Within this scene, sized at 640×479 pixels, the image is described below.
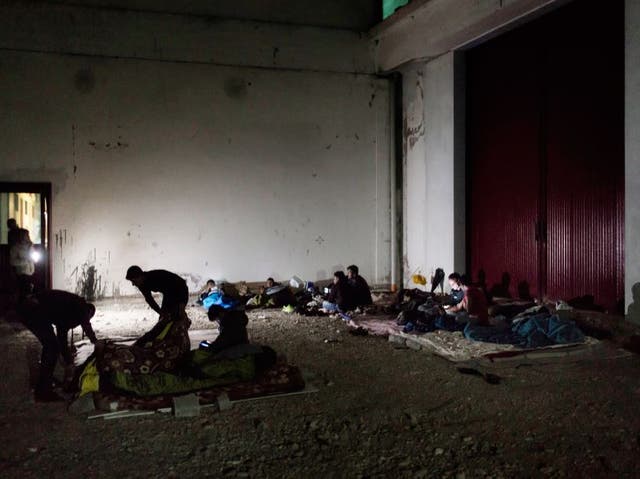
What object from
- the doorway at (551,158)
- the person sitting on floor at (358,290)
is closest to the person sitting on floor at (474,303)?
the doorway at (551,158)

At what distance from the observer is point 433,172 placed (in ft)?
39.3

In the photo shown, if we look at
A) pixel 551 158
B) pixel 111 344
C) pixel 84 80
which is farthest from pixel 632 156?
pixel 84 80

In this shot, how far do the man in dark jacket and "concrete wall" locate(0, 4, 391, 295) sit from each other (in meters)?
4.88

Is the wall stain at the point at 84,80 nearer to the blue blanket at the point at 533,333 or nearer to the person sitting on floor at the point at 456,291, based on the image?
the person sitting on floor at the point at 456,291

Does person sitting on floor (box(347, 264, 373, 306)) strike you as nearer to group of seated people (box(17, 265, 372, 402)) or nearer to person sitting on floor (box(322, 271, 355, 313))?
person sitting on floor (box(322, 271, 355, 313))

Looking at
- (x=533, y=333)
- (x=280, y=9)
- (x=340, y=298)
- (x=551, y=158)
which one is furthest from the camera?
(x=280, y=9)

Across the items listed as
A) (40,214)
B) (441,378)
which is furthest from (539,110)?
(40,214)

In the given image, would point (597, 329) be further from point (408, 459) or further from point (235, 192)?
point (235, 192)

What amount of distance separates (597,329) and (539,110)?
3631 millimetres

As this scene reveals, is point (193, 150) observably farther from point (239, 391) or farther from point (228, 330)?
point (239, 391)

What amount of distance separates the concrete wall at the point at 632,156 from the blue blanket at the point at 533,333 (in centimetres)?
106

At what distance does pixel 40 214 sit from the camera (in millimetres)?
11617

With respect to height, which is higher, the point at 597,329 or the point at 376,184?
the point at 376,184

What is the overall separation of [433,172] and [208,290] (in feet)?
15.4
